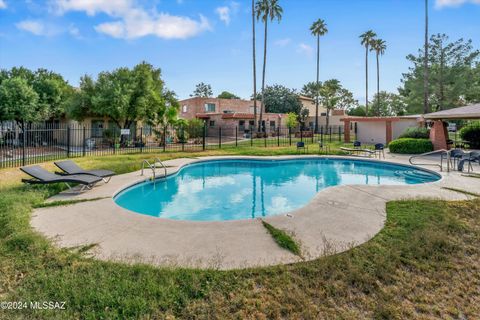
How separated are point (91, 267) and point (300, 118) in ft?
140

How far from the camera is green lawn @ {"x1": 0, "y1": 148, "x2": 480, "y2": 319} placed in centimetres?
315

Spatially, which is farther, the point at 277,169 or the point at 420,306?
the point at 277,169

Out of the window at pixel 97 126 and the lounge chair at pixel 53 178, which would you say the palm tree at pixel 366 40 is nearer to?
the window at pixel 97 126

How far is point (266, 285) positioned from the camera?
3.60 meters

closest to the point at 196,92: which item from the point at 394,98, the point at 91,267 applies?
the point at 394,98

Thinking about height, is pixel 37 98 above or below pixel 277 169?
above

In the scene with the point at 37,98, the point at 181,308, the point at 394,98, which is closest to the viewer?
the point at 181,308

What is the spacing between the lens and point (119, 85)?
20578 mm

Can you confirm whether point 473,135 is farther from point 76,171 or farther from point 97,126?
point 97,126

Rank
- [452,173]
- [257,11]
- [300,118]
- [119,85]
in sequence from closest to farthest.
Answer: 1. [452,173]
2. [119,85]
3. [257,11]
4. [300,118]

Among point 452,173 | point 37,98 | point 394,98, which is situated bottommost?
point 452,173

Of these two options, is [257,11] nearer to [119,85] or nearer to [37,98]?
[119,85]

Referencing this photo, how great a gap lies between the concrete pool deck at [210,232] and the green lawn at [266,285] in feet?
0.99

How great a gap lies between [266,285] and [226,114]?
33136mm
